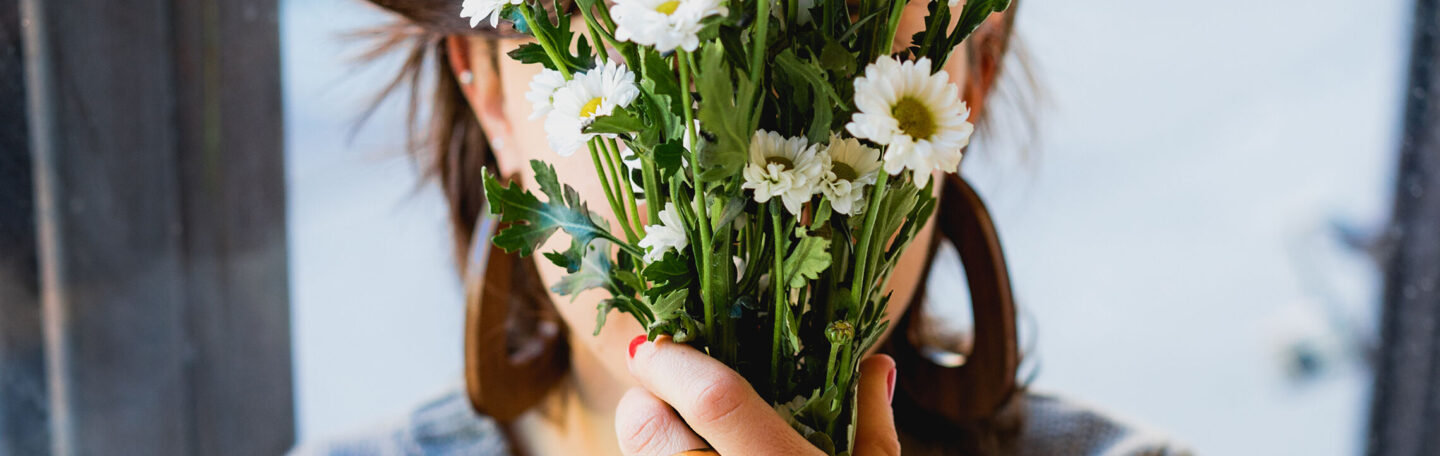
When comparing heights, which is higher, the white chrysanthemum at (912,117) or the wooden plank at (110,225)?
the white chrysanthemum at (912,117)

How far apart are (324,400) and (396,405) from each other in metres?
0.07

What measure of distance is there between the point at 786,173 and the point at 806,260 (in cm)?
4

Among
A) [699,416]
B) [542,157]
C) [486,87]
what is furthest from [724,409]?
[486,87]

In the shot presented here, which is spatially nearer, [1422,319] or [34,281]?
[34,281]

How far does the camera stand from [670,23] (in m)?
0.31

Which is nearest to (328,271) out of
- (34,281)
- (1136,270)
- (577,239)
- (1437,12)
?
(34,281)

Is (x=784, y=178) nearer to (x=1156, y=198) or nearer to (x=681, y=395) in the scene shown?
(x=681, y=395)

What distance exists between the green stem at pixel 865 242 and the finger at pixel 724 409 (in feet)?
0.22

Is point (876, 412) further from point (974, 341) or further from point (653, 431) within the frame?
point (974, 341)

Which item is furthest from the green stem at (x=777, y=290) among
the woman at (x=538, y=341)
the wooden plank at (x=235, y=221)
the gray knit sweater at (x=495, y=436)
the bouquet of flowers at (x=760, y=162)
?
the wooden plank at (x=235, y=221)

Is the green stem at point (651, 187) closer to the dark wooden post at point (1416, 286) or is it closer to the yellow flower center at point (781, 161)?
the yellow flower center at point (781, 161)

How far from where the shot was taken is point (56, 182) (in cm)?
70

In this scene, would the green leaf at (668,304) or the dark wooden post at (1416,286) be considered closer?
the green leaf at (668,304)

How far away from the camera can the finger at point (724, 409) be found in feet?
1.24
